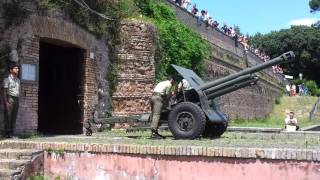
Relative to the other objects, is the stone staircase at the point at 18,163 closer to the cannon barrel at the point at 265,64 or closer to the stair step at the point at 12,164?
the stair step at the point at 12,164

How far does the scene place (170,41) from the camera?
20688mm

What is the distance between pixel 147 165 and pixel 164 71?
9.97 metres

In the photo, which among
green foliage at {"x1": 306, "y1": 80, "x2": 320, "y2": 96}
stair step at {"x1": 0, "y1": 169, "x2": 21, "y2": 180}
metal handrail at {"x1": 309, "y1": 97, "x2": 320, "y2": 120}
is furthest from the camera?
green foliage at {"x1": 306, "y1": 80, "x2": 320, "y2": 96}

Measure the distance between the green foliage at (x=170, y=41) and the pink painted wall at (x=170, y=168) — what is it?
8.82 meters

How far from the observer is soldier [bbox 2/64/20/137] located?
12734 mm

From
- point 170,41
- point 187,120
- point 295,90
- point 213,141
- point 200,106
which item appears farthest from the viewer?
point 295,90

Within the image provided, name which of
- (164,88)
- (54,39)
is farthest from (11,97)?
(164,88)

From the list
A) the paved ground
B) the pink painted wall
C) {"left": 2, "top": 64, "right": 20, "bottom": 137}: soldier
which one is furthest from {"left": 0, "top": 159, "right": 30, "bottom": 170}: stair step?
{"left": 2, "top": 64, "right": 20, "bottom": 137}: soldier

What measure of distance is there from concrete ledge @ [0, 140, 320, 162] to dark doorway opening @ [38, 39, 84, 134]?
5.28 metres

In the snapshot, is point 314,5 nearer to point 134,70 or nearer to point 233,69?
point 233,69

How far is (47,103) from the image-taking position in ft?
56.5

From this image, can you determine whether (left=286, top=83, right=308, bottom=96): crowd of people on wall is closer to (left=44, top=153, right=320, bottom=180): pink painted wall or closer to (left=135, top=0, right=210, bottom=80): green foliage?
(left=135, top=0, right=210, bottom=80): green foliage

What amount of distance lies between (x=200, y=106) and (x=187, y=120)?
0.46 m

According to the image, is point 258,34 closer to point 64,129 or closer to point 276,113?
point 276,113
